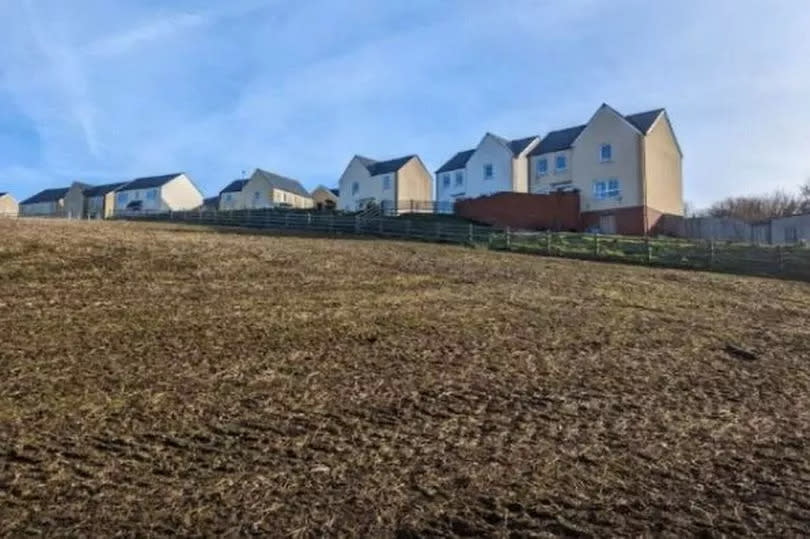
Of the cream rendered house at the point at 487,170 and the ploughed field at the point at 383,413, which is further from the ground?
the cream rendered house at the point at 487,170

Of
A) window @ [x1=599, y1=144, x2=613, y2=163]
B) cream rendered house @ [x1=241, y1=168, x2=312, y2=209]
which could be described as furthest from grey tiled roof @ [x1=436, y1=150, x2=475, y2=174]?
cream rendered house @ [x1=241, y1=168, x2=312, y2=209]

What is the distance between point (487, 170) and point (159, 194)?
49.4 meters

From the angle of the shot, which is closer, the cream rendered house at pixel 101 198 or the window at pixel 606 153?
the window at pixel 606 153

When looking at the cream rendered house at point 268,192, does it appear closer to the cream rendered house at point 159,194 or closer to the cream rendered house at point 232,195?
the cream rendered house at point 232,195

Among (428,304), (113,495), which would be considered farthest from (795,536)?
(428,304)

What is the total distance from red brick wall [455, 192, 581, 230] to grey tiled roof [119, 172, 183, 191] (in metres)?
54.6

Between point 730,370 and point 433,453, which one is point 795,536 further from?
point 730,370

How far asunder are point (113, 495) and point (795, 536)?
590 centimetres

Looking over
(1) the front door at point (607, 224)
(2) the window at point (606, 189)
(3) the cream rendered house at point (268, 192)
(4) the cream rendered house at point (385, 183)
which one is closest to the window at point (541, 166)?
(2) the window at point (606, 189)

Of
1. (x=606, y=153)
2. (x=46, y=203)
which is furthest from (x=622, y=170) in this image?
(x=46, y=203)

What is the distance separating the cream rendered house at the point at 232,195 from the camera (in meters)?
89.6

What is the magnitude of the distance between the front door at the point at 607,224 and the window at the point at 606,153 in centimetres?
421

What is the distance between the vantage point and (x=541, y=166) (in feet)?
182

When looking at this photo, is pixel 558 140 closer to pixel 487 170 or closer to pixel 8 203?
pixel 487 170
